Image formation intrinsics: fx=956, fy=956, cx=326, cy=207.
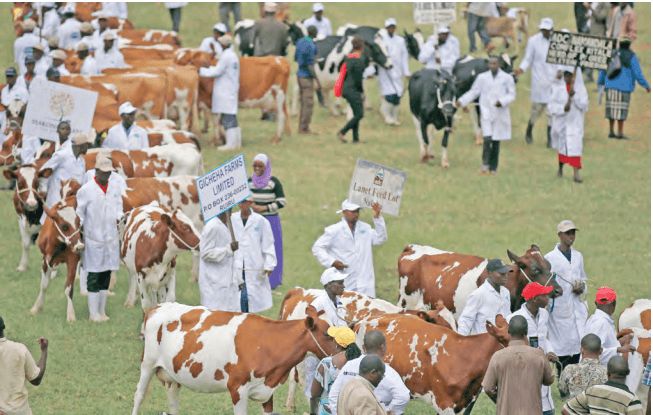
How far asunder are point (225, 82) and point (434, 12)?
17.7 ft

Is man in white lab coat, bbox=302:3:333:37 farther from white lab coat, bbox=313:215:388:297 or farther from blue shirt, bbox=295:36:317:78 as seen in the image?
white lab coat, bbox=313:215:388:297

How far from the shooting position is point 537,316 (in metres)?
9.68

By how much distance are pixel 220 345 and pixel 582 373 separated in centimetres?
339

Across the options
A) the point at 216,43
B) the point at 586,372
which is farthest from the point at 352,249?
the point at 216,43

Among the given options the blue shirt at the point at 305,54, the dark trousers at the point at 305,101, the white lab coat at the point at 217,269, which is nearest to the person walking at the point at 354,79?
the blue shirt at the point at 305,54

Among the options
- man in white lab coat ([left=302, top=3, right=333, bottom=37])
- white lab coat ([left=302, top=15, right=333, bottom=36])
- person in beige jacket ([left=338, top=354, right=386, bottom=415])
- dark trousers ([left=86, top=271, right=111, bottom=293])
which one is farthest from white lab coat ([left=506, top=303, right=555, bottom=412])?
white lab coat ([left=302, top=15, right=333, bottom=36])

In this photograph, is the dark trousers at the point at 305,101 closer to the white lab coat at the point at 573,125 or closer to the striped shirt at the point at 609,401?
the white lab coat at the point at 573,125

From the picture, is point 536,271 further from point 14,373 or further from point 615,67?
point 615,67

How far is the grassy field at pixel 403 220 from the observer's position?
455 inches

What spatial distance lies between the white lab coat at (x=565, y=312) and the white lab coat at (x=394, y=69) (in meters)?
12.6

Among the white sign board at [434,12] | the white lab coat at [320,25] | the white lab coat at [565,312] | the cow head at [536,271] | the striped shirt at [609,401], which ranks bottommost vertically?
the white lab coat at [565,312]

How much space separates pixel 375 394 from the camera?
24.8 feet

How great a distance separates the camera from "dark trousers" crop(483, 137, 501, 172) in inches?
785

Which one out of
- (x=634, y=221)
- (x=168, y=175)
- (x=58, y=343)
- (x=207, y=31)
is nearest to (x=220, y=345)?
(x=58, y=343)
